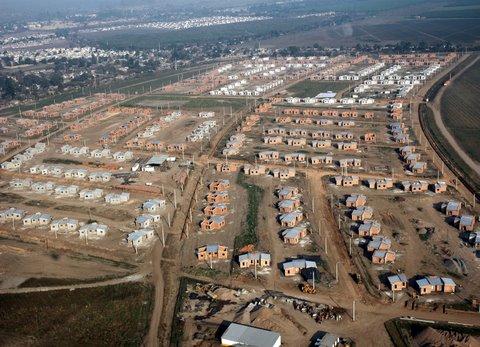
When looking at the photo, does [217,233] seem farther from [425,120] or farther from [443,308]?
[425,120]

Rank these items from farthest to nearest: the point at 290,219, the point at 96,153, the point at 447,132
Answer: the point at 447,132, the point at 96,153, the point at 290,219

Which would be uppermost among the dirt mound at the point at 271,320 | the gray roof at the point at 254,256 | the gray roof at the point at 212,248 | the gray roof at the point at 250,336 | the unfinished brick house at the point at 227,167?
the unfinished brick house at the point at 227,167

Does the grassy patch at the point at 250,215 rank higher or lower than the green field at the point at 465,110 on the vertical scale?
lower

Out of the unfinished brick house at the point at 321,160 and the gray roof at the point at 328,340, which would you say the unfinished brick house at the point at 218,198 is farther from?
the gray roof at the point at 328,340

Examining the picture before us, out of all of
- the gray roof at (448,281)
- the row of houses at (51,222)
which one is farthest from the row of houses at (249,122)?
the gray roof at (448,281)

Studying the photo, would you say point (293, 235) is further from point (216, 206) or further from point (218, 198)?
point (218, 198)

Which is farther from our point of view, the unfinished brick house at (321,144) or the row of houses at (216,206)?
the unfinished brick house at (321,144)

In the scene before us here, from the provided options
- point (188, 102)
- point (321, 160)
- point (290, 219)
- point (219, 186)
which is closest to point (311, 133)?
point (321, 160)

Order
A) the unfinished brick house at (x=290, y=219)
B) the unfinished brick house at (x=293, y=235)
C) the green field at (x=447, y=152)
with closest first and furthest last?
the unfinished brick house at (x=293, y=235) < the unfinished brick house at (x=290, y=219) < the green field at (x=447, y=152)
